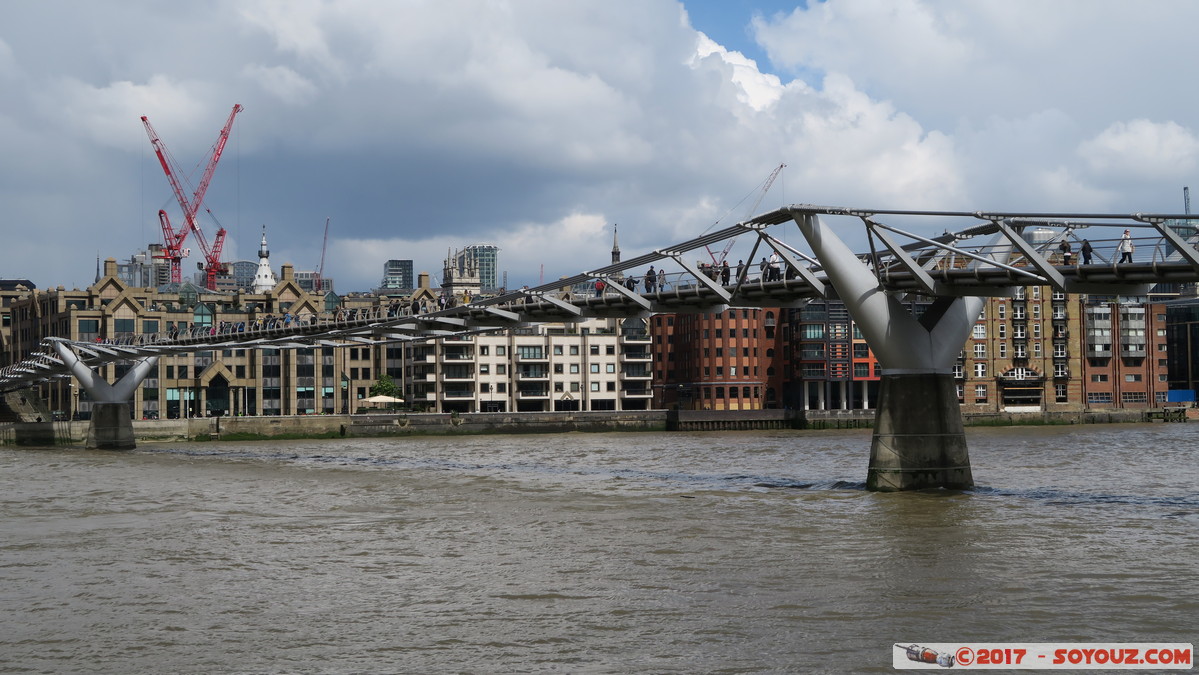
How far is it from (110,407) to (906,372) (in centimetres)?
6460

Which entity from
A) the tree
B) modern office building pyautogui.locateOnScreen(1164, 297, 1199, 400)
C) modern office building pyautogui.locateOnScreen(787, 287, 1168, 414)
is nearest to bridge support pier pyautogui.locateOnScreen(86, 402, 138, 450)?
the tree

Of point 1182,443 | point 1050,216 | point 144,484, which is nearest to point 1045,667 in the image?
point 1050,216

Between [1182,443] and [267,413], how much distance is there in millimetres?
84516

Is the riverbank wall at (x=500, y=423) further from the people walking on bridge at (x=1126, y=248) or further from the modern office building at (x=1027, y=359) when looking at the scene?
the people walking on bridge at (x=1126, y=248)

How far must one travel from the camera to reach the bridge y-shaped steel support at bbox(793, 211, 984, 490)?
128ft

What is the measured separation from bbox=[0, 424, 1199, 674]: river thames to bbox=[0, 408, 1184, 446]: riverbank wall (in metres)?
51.0

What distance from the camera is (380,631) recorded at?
1988 centimetres

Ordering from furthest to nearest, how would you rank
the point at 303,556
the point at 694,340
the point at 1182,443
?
1. the point at 694,340
2. the point at 1182,443
3. the point at 303,556

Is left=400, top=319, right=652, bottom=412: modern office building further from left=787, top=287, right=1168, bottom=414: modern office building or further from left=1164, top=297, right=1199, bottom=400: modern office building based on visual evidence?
left=1164, top=297, right=1199, bottom=400: modern office building

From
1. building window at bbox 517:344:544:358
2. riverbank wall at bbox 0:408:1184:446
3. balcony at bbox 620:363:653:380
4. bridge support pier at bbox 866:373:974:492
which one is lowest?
riverbank wall at bbox 0:408:1184:446

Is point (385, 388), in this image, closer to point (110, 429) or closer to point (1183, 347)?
point (110, 429)

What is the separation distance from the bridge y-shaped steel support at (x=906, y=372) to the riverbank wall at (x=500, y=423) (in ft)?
231

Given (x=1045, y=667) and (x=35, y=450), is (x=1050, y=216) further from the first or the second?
(x=35, y=450)

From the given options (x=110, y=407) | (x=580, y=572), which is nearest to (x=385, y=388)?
(x=110, y=407)
